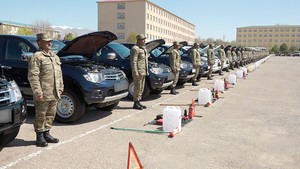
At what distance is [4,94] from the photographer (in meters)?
4.60

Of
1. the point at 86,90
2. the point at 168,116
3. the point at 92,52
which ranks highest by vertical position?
the point at 92,52

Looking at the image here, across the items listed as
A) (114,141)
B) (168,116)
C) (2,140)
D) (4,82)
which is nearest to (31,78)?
(4,82)

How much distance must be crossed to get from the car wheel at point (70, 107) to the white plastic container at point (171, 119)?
1.72 metres

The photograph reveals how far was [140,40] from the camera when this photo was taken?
817 centimetres

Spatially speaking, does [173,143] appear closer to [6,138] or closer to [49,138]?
[49,138]

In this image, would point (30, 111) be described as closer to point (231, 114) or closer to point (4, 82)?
point (4, 82)

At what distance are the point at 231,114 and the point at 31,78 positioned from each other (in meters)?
4.83

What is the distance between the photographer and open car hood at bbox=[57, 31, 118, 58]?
716cm

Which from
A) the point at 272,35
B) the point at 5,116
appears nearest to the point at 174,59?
the point at 5,116

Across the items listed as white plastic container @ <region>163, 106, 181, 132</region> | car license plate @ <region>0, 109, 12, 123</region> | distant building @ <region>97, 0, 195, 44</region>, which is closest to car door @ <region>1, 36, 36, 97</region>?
car license plate @ <region>0, 109, 12, 123</region>

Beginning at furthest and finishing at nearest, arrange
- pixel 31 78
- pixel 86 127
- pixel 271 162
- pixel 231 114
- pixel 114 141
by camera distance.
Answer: pixel 231 114 → pixel 86 127 → pixel 114 141 → pixel 31 78 → pixel 271 162

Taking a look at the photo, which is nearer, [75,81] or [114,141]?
[114,141]

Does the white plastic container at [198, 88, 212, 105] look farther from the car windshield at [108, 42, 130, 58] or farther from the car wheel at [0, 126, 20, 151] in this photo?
the car wheel at [0, 126, 20, 151]

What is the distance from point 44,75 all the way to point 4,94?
649 mm
